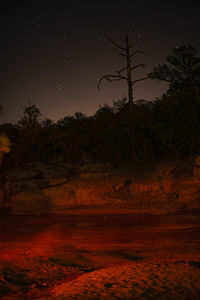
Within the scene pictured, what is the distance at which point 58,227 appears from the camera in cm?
1338

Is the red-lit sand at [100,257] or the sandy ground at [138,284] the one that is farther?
the red-lit sand at [100,257]

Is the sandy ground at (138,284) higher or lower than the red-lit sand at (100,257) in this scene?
higher

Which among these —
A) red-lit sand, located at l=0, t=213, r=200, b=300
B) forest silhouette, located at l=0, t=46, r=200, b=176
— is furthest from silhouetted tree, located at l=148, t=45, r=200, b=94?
red-lit sand, located at l=0, t=213, r=200, b=300

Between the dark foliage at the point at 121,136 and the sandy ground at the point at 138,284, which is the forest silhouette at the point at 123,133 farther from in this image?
the sandy ground at the point at 138,284

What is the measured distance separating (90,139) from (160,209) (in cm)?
858

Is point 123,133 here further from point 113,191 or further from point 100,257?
point 100,257

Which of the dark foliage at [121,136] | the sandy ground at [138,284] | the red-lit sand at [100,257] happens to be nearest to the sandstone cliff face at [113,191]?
the red-lit sand at [100,257]

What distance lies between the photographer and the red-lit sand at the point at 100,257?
4930 mm

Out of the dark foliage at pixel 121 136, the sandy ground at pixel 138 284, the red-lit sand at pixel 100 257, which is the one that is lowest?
the red-lit sand at pixel 100 257

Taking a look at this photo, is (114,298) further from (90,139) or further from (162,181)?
(90,139)

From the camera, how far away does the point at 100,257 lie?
25.8 ft

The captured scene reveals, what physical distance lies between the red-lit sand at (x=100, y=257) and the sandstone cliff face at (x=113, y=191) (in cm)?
163

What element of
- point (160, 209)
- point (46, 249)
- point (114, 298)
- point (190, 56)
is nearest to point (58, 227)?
point (46, 249)

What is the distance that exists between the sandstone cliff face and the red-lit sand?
163 cm
